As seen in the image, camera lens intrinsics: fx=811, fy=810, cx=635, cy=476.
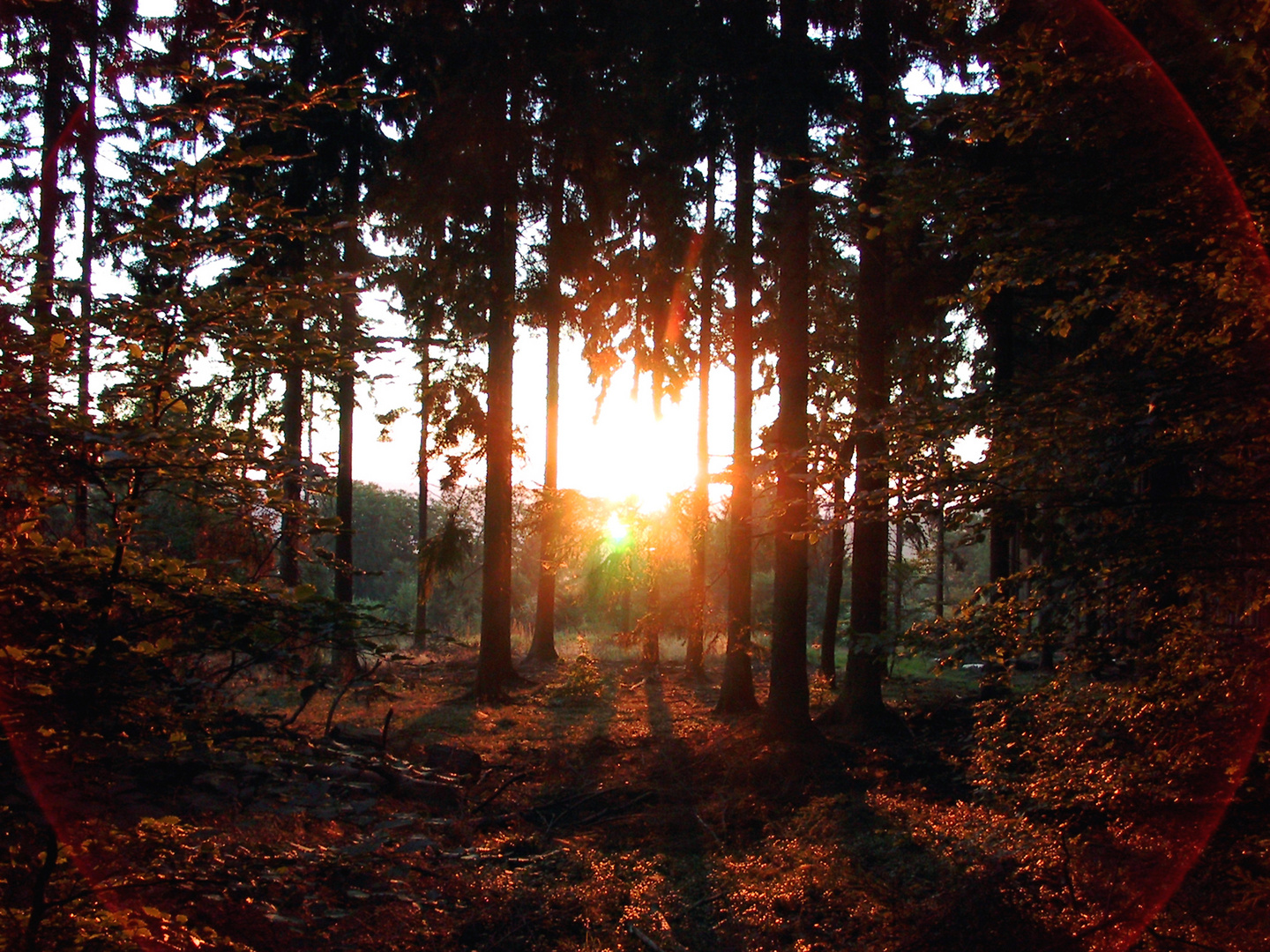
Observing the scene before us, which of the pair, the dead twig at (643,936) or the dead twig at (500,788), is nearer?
the dead twig at (643,936)

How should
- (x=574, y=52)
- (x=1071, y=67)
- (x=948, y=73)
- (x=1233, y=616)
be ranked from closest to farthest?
(x=1071, y=67) → (x=1233, y=616) → (x=948, y=73) → (x=574, y=52)

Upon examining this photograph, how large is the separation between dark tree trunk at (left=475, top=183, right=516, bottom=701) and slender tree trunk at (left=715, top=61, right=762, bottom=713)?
449cm

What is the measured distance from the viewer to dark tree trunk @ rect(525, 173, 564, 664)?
1457cm

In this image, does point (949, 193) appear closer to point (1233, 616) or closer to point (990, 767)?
point (1233, 616)

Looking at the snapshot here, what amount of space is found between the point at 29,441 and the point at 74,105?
15.7 metres

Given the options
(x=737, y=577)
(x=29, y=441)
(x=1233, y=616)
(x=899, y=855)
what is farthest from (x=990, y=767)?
(x=737, y=577)

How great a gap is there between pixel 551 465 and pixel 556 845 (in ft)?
45.8

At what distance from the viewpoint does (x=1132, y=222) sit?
13.4ft

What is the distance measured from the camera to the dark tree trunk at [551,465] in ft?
47.8

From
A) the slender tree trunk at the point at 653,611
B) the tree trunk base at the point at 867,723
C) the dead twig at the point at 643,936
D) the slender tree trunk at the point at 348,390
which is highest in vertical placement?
the slender tree trunk at the point at 348,390

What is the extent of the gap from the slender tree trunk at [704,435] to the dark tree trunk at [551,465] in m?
2.62

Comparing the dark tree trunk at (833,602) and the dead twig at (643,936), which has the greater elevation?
the dark tree trunk at (833,602)

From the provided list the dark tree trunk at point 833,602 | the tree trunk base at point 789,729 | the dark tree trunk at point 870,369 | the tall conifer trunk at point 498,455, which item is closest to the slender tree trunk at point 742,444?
the dark tree trunk at point 833,602

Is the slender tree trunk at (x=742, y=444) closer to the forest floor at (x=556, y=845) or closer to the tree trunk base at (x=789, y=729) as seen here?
the forest floor at (x=556, y=845)
